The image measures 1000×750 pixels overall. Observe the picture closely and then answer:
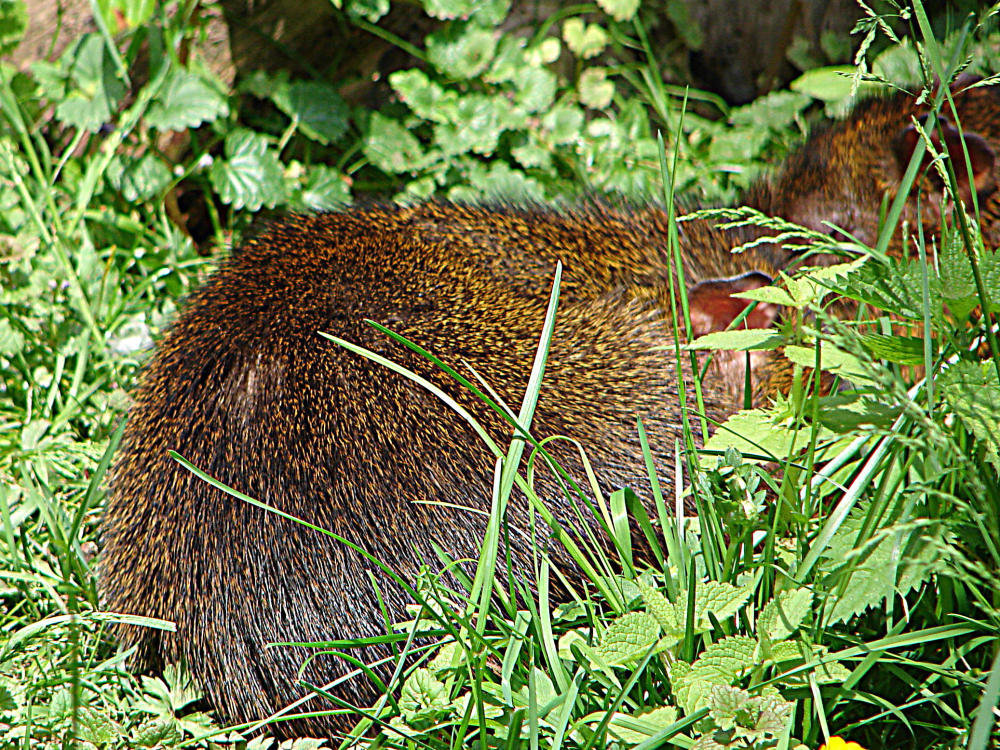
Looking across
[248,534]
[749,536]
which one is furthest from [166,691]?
[749,536]

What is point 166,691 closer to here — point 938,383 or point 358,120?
point 938,383

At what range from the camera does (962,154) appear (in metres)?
3.14

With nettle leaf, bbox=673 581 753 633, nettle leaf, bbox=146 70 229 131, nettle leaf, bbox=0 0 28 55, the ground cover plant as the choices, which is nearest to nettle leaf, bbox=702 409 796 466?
the ground cover plant

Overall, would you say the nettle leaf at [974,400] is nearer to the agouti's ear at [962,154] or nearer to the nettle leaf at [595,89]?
the agouti's ear at [962,154]

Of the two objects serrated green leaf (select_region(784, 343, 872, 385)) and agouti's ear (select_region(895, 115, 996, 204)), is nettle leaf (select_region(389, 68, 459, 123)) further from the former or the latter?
serrated green leaf (select_region(784, 343, 872, 385))

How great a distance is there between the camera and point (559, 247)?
3.29 metres

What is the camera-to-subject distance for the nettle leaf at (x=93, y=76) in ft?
12.1

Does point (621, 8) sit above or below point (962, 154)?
above

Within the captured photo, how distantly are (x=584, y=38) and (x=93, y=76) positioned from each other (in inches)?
87.9

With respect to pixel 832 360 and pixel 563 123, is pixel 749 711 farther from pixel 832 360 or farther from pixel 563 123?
pixel 563 123

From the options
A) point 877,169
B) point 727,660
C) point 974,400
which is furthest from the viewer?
point 877,169

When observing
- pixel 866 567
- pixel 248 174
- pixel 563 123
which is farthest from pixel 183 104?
pixel 866 567

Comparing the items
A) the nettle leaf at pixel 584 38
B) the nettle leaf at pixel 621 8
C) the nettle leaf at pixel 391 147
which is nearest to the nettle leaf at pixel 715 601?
the nettle leaf at pixel 391 147

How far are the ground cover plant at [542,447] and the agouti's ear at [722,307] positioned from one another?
0.34 ft
